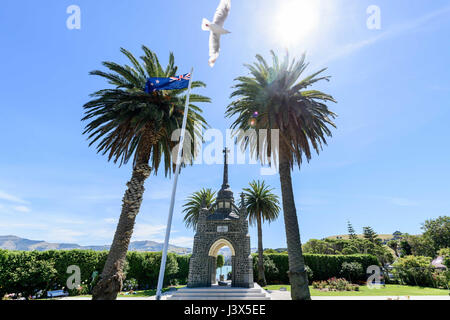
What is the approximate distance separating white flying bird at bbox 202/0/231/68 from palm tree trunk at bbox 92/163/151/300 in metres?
7.44

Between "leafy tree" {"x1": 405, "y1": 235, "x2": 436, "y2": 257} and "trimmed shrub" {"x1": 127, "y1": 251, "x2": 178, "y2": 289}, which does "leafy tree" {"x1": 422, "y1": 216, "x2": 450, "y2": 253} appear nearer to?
"leafy tree" {"x1": 405, "y1": 235, "x2": 436, "y2": 257}

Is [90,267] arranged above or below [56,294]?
above

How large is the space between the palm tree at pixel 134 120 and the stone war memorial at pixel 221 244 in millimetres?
9855

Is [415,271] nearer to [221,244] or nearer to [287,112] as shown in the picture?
[221,244]

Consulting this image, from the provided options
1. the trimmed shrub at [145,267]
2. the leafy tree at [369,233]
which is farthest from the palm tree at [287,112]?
the leafy tree at [369,233]

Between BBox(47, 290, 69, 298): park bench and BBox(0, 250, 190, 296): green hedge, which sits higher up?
BBox(0, 250, 190, 296): green hedge

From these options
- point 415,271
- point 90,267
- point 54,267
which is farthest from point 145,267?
point 415,271

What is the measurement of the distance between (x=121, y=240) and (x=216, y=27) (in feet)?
34.8

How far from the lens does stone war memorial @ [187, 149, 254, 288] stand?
19141mm

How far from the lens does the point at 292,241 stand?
473 inches

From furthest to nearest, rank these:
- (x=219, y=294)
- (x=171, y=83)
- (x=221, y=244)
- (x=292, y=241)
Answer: (x=221, y=244) < (x=219, y=294) < (x=292, y=241) < (x=171, y=83)

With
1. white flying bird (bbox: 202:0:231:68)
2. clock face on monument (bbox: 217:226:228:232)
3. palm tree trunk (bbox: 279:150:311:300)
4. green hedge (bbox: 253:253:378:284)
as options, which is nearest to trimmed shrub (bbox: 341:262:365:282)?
green hedge (bbox: 253:253:378:284)

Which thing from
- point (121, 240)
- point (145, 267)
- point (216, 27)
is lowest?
point (145, 267)
